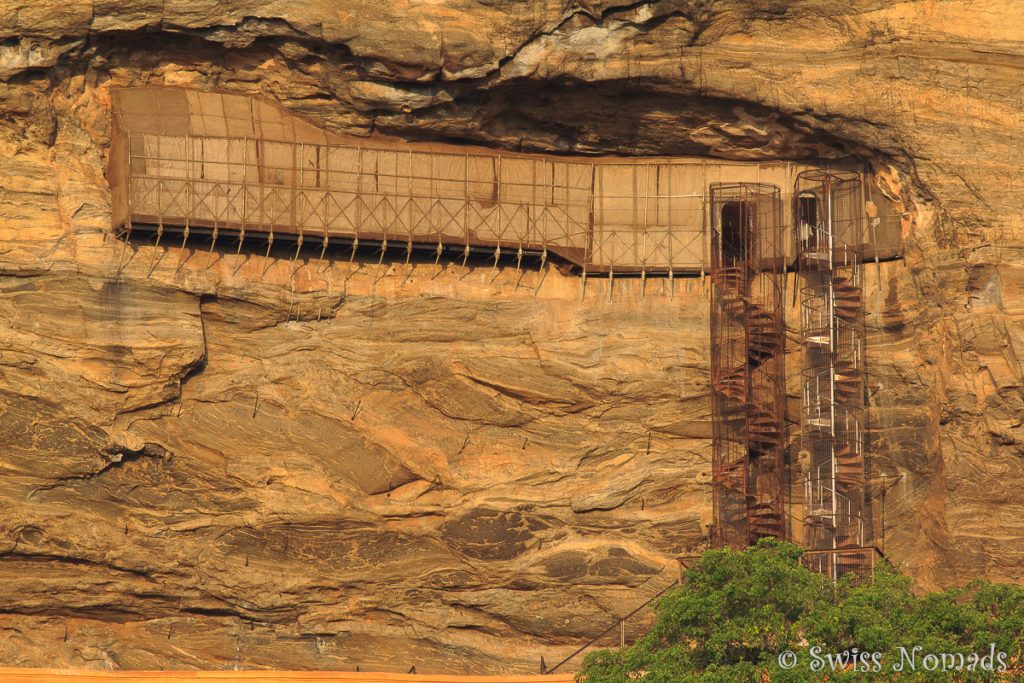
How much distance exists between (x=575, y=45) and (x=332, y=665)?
32.8 feet

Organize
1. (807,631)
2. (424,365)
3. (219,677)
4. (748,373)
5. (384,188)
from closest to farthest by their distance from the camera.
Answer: (807,631) → (219,677) → (424,365) → (748,373) → (384,188)

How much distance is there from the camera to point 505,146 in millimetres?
22891

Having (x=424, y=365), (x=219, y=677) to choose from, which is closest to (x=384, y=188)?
(x=424, y=365)

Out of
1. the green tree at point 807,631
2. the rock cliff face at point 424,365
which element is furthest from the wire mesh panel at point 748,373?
the green tree at point 807,631

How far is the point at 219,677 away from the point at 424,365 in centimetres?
554

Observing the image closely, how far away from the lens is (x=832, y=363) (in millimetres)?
22000

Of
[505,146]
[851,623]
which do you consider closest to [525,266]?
[505,146]

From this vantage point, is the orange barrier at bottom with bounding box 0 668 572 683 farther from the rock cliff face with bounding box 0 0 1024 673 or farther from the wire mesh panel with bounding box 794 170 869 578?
the wire mesh panel with bounding box 794 170 869 578

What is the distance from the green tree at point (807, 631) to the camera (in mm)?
16062

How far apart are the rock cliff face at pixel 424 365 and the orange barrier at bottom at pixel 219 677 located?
1.20 metres

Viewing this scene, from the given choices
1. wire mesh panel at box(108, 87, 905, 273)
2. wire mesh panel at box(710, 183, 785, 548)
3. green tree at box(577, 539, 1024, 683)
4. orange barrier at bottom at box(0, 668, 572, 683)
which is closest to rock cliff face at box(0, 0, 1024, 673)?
wire mesh panel at box(710, 183, 785, 548)

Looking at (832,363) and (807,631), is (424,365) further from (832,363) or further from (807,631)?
(807,631)

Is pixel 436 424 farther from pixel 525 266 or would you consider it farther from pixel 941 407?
pixel 941 407

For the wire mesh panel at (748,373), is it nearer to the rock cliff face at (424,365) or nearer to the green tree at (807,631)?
the rock cliff face at (424,365)
